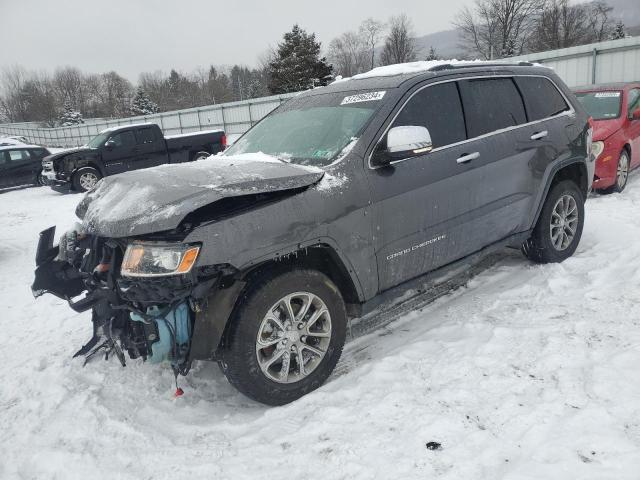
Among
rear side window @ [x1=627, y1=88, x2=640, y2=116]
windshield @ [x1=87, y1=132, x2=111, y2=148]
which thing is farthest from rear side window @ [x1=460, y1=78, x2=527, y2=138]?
windshield @ [x1=87, y1=132, x2=111, y2=148]

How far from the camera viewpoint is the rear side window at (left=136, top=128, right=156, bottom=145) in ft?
45.9

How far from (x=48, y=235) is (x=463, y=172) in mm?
3063

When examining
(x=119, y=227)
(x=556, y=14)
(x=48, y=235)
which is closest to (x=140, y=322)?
(x=119, y=227)

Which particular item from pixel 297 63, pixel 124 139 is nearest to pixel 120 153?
pixel 124 139

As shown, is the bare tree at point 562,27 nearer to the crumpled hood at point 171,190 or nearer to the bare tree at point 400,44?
the bare tree at point 400,44

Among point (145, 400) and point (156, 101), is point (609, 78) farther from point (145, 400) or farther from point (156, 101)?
point (156, 101)

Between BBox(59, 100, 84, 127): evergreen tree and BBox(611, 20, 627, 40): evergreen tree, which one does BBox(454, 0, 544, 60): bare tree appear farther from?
BBox(59, 100, 84, 127): evergreen tree

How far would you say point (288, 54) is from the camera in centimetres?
3966

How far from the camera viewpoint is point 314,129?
3.55 m

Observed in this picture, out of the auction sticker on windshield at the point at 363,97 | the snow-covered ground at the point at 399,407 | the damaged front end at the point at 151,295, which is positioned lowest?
the snow-covered ground at the point at 399,407

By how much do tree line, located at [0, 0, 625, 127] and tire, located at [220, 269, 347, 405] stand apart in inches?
982

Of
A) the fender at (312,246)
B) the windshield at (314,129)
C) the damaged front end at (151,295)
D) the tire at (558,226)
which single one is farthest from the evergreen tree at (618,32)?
the damaged front end at (151,295)

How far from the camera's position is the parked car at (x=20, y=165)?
48.5 feet

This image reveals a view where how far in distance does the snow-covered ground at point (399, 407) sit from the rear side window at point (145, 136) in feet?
35.4
